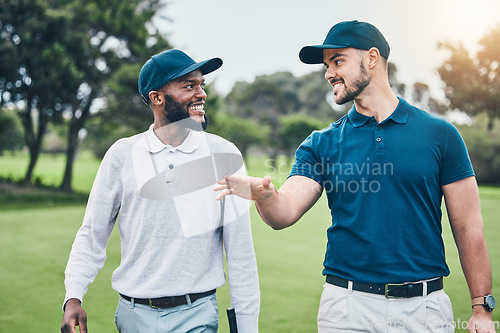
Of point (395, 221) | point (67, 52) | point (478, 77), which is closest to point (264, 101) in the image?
point (478, 77)

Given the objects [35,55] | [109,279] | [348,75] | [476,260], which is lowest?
[109,279]

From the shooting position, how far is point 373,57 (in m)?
2.71

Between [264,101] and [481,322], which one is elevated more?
[264,101]

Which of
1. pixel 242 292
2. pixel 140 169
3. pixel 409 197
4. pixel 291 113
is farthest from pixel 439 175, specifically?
pixel 291 113

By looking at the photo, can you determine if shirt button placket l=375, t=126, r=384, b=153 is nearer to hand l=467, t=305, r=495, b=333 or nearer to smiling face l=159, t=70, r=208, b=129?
hand l=467, t=305, r=495, b=333

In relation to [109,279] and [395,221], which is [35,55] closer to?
[109,279]

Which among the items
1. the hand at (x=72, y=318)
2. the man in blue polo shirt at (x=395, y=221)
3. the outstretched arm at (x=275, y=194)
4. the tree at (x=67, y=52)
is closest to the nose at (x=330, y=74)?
the man in blue polo shirt at (x=395, y=221)

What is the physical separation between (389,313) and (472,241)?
53cm

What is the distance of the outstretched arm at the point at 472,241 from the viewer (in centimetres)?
247

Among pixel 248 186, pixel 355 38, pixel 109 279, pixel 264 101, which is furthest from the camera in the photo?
pixel 264 101

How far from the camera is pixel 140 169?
276 cm

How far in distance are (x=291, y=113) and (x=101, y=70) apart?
48082 millimetres

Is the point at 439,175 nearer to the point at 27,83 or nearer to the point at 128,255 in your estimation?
the point at 128,255

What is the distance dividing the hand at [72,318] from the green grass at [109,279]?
9.90ft
